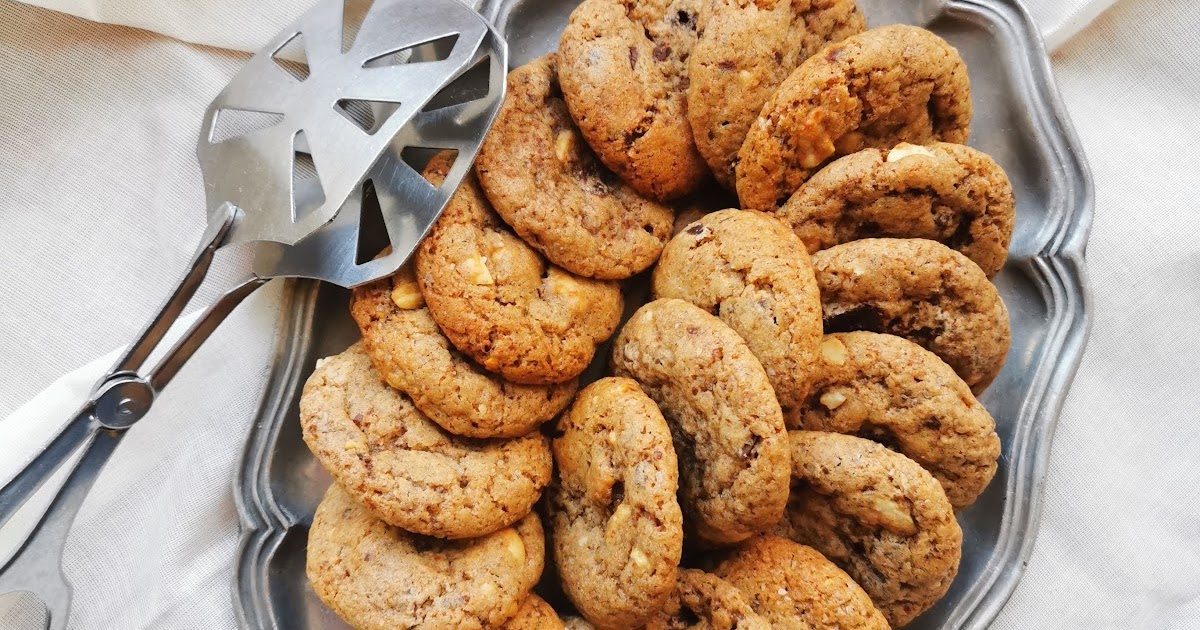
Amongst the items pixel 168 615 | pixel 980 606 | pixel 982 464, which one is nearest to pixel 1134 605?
pixel 980 606

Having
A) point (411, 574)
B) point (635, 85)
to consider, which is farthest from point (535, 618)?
point (635, 85)

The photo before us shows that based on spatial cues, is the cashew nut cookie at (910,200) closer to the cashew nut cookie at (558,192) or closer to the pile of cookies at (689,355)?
the pile of cookies at (689,355)

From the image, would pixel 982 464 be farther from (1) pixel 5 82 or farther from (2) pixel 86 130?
(1) pixel 5 82

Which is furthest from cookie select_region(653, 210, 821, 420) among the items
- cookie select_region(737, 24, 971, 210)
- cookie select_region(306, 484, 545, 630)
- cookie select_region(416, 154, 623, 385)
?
cookie select_region(306, 484, 545, 630)

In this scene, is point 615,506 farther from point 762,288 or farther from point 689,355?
point 762,288

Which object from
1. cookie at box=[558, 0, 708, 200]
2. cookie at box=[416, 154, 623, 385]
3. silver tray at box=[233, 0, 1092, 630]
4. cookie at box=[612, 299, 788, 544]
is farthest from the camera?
silver tray at box=[233, 0, 1092, 630]

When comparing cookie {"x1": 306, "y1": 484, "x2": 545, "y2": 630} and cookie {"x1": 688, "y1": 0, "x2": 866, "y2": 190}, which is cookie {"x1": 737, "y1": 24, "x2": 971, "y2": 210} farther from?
cookie {"x1": 306, "y1": 484, "x2": 545, "y2": 630}
